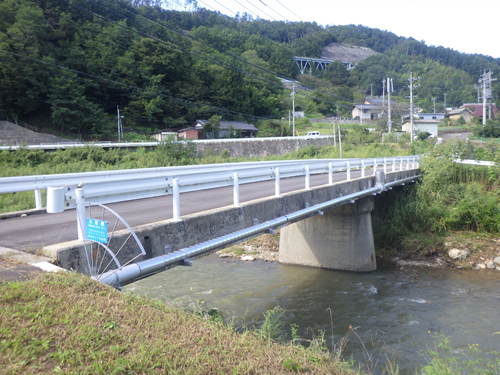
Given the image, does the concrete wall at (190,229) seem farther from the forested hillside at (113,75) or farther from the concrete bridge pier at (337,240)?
the forested hillside at (113,75)

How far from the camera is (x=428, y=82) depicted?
123438mm

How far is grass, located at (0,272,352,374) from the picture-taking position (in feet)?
10.4

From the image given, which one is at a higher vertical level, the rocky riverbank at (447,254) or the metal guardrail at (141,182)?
the metal guardrail at (141,182)

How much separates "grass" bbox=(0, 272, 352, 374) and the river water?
486 cm

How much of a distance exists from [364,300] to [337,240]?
14.1 ft

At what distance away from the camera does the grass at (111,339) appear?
3168 millimetres

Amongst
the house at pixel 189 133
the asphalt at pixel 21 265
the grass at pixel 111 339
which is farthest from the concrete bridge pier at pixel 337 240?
the house at pixel 189 133

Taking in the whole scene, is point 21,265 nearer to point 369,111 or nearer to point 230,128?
point 230,128

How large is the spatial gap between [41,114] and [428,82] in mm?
112888

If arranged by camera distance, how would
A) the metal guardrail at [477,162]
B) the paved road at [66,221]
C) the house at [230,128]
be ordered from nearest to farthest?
1. the paved road at [66,221]
2. the metal guardrail at [477,162]
3. the house at [230,128]

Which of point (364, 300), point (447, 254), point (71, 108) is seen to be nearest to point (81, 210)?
point (364, 300)

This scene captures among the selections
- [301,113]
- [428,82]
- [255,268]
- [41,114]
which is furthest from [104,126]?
[428,82]

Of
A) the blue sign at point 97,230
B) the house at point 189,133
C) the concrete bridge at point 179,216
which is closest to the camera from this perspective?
the blue sign at point 97,230

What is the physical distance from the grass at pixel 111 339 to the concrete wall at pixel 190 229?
521mm
